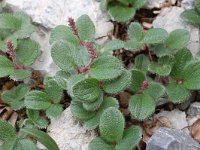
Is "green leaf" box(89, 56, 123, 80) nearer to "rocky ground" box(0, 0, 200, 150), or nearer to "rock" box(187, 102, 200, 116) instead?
"rocky ground" box(0, 0, 200, 150)

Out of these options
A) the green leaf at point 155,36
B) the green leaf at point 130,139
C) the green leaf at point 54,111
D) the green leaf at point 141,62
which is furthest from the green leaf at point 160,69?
the green leaf at point 54,111

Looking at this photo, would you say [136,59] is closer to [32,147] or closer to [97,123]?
[97,123]

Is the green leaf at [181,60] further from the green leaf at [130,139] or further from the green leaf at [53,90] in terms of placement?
the green leaf at [53,90]

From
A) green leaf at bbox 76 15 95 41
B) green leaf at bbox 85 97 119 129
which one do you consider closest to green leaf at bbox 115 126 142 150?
green leaf at bbox 85 97 119 129

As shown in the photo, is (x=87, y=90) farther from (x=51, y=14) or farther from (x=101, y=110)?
(x=51, y=14)

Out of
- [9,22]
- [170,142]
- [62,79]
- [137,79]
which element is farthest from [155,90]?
[9,22]
